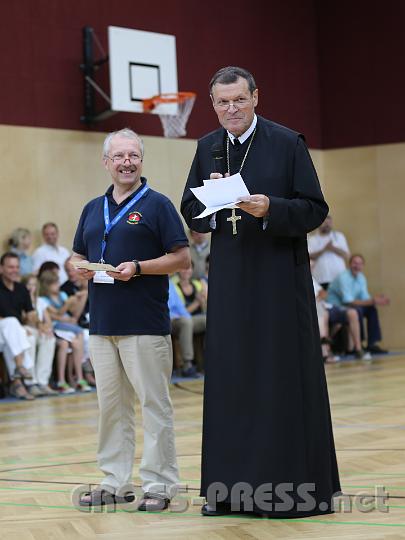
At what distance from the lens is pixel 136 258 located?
4.67 metres

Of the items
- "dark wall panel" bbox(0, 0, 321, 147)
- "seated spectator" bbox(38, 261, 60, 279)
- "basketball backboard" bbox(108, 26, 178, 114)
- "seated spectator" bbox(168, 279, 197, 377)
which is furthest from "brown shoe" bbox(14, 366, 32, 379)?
"basketball backboard" bbox(108, 26, 178, 114)

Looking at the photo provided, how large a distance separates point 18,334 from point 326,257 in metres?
6.41

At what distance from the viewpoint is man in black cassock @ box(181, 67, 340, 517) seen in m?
4.21

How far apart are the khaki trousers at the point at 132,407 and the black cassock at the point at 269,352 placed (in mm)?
297

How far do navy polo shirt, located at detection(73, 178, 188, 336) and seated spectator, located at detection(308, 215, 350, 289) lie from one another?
10895 millimetres

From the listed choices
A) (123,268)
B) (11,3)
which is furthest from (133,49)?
(123,268)

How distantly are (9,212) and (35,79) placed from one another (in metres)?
1.98

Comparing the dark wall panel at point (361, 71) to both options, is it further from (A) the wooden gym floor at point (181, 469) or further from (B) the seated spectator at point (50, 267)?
(A) the wooden gym floor at point (181, 469)

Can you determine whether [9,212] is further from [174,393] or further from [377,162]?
[377,162]

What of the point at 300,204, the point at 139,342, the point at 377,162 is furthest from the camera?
the point at 377,162

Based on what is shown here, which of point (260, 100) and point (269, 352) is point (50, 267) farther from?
point (269, 352)

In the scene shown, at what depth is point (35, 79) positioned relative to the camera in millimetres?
13453

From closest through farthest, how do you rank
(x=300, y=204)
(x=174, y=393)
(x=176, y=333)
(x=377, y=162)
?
(x=300, y=204) < (x=174, y=393) < (x=176, y=333) < (x=377, y=162)

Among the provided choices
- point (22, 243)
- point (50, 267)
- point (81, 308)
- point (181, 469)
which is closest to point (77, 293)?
point (81, 308)
